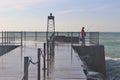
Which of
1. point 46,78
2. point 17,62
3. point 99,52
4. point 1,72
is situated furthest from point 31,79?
point 99,52

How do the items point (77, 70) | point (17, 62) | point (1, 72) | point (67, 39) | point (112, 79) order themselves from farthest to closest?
point (67, 39)
point (112, 79)
point (17, 62)
point (77, 70)
point (1, 72)

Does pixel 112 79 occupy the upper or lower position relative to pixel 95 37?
lower

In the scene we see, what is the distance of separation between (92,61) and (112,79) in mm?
2697

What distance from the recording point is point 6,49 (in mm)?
30203

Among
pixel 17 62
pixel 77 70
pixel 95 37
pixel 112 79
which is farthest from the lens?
pixel 95 37

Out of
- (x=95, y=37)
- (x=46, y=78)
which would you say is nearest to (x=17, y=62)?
(x=46, y=78)

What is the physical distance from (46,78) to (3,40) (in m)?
23.2

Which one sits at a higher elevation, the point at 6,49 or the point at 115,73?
the point at 6,49

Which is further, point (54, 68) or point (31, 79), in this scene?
point (54, 68)

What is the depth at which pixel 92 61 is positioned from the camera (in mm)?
30344

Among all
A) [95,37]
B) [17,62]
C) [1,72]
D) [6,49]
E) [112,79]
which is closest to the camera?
[1,72]

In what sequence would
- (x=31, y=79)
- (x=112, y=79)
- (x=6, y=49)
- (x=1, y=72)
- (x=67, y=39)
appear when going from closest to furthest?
1. (x=31, y=79)
2. (x=1, y=72)
3. (x=112, y=79)
4. (x=6, y=49)
5. (x=67, y=39)

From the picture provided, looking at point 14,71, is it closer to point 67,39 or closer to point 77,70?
point 77,70

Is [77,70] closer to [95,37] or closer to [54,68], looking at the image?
[54,68]
